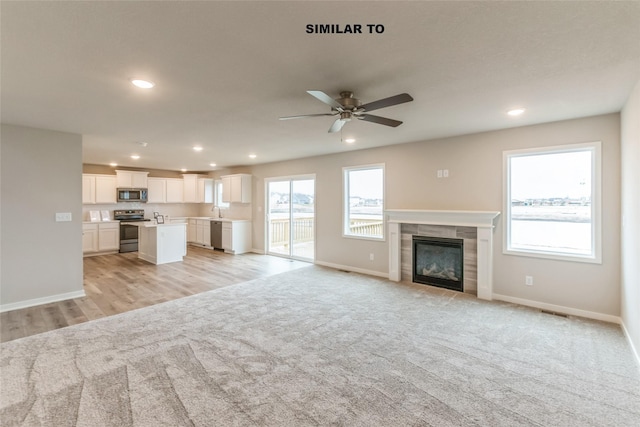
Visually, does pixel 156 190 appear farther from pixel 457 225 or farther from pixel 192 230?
pixel 457 225

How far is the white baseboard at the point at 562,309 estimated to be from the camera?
3.41 m

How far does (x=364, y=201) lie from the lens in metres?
5.81

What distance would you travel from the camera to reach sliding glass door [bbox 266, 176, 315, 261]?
22.8 ft

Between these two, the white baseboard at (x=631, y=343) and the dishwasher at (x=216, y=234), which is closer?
the white baseboard at (x=631, y=343)

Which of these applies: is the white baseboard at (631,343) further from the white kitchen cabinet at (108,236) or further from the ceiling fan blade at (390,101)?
the white kitchen cabinet at (108,236)

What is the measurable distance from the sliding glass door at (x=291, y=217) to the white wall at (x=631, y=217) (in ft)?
16.2

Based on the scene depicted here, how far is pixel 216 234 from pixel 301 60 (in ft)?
23.7

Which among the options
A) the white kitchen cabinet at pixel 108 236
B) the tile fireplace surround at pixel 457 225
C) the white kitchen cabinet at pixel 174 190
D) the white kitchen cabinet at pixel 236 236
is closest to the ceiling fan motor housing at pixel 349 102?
the tile fireplace surround at pixel 457 225

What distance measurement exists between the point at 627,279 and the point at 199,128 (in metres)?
5.45

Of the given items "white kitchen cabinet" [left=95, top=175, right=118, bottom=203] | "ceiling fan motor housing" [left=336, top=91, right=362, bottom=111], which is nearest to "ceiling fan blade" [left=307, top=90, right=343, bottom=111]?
"ceiling fan motor housing" [left=336, top=91, right=362, bottom=111]

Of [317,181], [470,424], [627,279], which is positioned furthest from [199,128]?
[627,279]

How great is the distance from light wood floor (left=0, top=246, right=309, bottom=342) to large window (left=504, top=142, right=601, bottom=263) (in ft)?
13.6

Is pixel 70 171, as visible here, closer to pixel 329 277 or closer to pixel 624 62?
pixel 329 277

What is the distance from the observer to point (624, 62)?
7.07 feet
